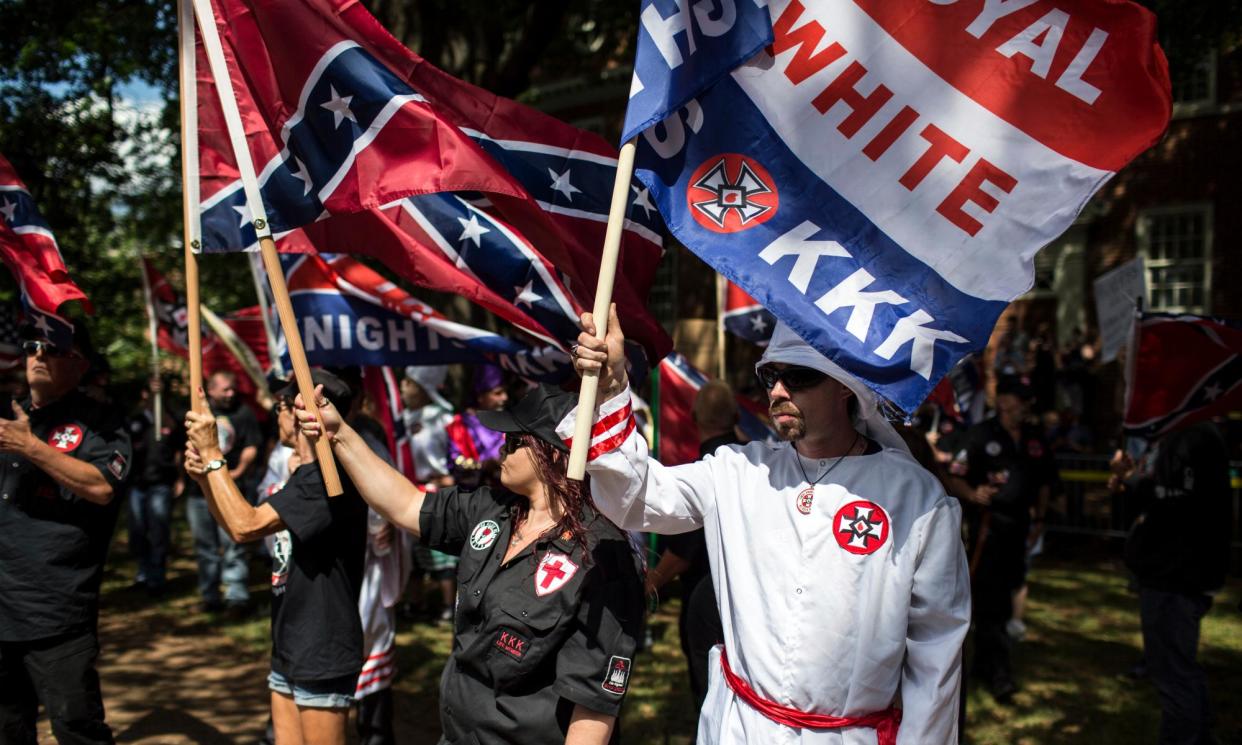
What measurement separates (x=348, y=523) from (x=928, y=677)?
2.45m

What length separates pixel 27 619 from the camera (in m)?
4.37

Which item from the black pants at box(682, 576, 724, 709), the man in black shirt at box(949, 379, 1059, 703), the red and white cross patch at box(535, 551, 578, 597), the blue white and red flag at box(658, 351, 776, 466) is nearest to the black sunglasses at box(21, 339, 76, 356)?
the red and white cross patch at box(535, 551, 578, 597)

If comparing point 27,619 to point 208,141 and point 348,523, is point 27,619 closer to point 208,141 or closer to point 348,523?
point 348,523

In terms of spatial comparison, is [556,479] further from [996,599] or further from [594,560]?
[996,599]

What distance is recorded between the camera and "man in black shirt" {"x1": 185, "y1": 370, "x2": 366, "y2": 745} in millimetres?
4043

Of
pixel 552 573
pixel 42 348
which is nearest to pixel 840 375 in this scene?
pixel 552 573

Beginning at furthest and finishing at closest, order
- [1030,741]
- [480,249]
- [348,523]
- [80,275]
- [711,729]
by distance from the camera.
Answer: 1. [80,275]
2. [1030,741]
3. [480,249]
4. [348,523]
5. [711,729]

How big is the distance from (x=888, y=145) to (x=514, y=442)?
4.98ft

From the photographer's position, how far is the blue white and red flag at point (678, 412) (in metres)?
7.61

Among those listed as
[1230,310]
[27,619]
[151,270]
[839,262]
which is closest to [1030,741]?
[839,262]

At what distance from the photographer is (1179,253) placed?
18.5 m

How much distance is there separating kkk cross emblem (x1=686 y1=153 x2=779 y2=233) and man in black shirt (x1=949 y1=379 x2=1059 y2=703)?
4.44 metres

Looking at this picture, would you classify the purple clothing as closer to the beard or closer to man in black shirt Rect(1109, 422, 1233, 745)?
man in black shirt Rect(1109, 422, 1233, 745)

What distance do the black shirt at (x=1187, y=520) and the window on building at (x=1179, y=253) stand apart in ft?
45.8
